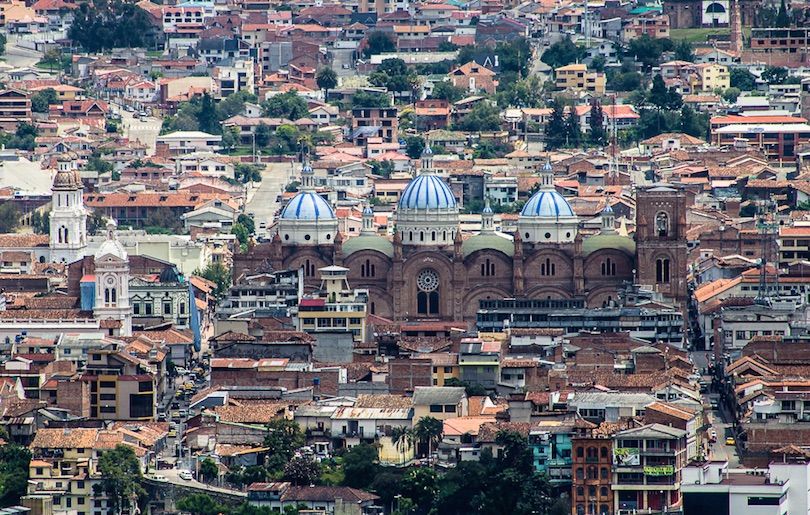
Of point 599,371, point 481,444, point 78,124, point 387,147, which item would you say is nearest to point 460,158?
point 387,147

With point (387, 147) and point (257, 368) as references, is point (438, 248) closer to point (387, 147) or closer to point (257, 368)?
point (257, 368)

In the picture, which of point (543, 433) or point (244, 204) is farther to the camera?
point (244, 204)

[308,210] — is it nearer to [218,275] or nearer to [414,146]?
[218,275]

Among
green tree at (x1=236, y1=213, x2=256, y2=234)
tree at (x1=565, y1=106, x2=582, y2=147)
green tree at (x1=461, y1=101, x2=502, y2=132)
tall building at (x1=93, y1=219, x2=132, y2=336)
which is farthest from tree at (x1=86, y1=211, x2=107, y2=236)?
tree at (x1=565, y1=106, x2=582, y2=147)

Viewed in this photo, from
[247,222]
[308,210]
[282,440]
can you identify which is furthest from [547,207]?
[282,440]

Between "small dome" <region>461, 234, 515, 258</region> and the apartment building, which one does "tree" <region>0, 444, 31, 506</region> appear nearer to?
the apartment building

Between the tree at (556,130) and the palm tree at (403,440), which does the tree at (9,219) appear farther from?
the palm tree at (403,440)
